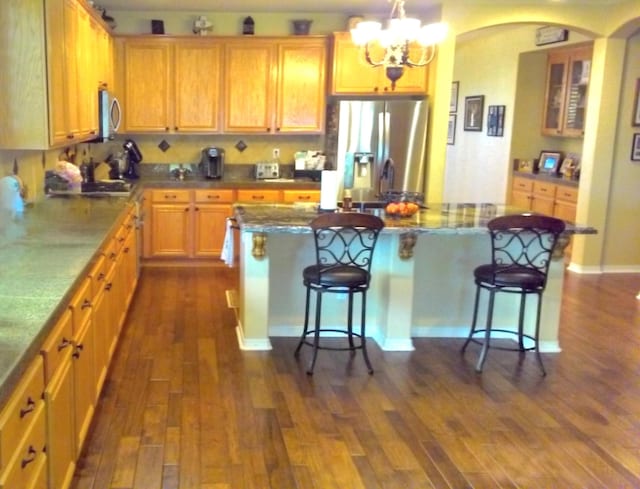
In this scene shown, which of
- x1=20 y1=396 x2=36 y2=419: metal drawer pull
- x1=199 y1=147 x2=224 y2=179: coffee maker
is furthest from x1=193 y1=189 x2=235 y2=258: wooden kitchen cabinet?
x1=20 y1=396 x2=36 y2=419: metal drawer pull


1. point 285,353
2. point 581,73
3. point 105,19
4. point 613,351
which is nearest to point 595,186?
point 581,73

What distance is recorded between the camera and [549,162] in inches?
321

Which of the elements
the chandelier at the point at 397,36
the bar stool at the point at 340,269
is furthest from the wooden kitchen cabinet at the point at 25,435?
the chandelier at the point at 397,36

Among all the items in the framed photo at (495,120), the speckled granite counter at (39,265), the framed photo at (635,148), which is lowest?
the speckled granite counter at (39,265)

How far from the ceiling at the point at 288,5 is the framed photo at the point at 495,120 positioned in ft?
7.81

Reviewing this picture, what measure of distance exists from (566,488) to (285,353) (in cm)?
198

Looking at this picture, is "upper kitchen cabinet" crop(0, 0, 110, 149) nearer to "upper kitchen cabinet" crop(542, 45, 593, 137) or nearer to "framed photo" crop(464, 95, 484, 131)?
"upper kitchen cabinet" crop(542, 45, 593, 137)

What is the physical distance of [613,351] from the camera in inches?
177

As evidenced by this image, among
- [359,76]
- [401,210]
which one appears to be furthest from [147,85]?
[401,210]

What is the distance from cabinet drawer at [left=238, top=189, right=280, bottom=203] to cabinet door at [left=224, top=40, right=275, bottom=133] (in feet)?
2.14

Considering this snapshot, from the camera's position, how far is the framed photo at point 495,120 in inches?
336

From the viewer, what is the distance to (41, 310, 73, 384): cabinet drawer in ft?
6.79

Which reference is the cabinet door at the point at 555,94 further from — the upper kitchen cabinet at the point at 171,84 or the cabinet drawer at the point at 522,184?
the upper kitchen cabinet at the point at 171,84

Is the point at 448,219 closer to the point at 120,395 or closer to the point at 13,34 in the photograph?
the point at 120,395
